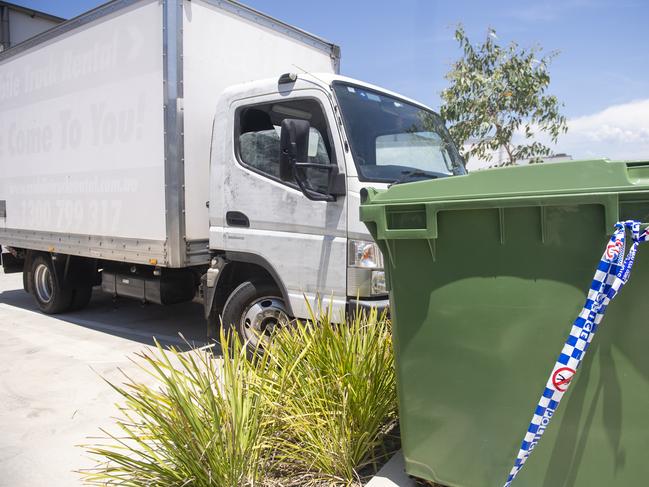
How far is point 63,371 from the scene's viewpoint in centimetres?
506

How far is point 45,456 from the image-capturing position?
3.45m

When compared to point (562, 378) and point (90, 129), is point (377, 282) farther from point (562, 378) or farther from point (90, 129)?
point (90, 129)

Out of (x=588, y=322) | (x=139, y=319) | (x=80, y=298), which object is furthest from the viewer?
(x=80, y=298)

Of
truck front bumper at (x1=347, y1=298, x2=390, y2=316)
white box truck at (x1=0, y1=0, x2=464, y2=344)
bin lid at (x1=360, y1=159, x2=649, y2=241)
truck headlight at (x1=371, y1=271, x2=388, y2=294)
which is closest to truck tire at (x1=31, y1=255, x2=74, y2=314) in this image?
white box truck at (x1=0, y1=0, x2=464, y2=344)

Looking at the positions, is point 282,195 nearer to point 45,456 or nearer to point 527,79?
point 45,456

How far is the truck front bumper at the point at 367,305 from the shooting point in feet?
12.4

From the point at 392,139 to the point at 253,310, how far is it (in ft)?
6.18

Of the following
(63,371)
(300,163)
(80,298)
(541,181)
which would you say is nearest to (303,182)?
(300,163)

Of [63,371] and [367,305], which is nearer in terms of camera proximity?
[367,305]

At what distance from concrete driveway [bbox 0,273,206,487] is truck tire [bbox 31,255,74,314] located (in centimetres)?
16

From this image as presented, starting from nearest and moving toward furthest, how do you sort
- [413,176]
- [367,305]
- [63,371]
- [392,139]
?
[367,305]
[413,176]
[392,139]
[63,371]

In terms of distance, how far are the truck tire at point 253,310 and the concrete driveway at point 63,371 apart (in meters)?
1.09

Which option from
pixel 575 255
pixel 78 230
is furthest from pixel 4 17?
pixel 575 255

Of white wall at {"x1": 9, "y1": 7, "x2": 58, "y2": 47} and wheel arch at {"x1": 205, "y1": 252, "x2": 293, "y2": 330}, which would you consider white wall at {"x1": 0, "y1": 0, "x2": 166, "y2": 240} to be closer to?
wheel arch at {"x1": 205, "y1": 252, "x2": 293, "y2": 330}
